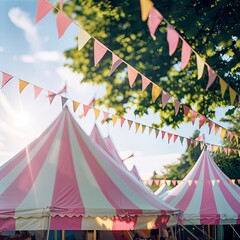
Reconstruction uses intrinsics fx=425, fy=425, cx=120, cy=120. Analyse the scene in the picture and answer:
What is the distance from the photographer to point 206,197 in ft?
38.2

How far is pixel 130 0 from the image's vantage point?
748 centimetres

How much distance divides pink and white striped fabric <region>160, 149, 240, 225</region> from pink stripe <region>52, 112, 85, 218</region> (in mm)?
4301

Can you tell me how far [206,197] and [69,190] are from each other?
6.16 metres

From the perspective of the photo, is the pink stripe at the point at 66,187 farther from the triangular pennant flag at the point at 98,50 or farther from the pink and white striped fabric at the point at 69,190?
the triangular pennant flag at the point at 98,50

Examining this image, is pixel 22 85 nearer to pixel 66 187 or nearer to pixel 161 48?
pixel 66 187

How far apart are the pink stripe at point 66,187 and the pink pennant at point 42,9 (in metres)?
3.03

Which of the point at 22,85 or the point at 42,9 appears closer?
the point at 42,9

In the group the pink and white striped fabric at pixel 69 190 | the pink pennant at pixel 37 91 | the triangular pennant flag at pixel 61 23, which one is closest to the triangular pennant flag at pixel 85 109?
the pink and white striped fabric at pixel 69 190

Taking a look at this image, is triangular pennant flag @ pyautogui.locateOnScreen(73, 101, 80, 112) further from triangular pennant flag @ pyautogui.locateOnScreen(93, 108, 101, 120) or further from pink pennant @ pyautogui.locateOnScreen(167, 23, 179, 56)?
pink pennant @ pyautogui.locateOnScreen(167, 23, 179, 56)

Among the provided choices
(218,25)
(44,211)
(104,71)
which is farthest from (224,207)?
(44,211)

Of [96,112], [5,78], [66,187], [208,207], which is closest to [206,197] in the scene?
[208,207]

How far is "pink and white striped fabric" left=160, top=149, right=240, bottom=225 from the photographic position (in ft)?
35.7

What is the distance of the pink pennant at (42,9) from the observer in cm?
395

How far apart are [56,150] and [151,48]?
304 cm
